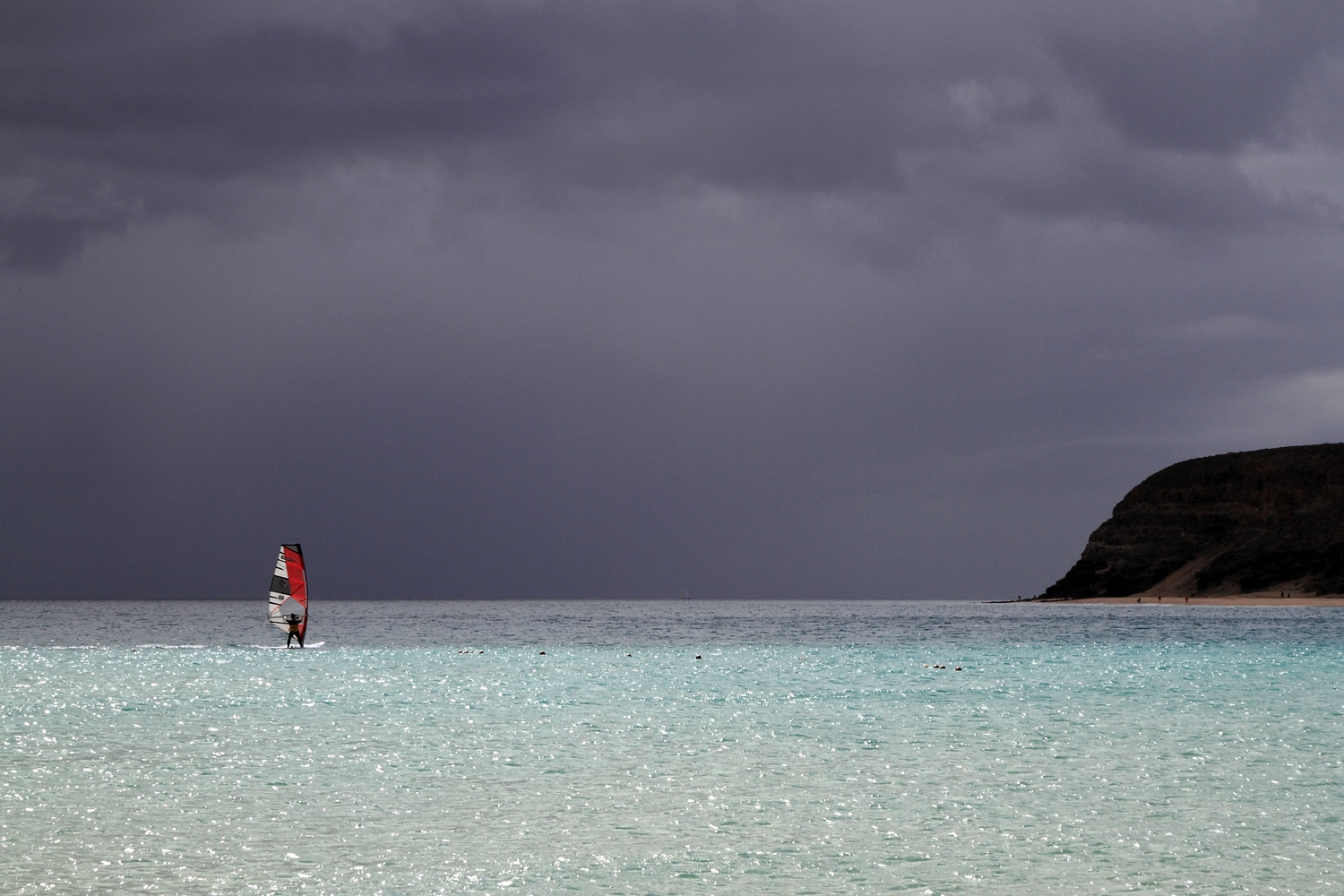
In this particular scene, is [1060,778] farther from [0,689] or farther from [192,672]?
[192,672]

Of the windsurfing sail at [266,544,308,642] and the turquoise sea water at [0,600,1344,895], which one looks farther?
the windsurfing sail at [266,544,308,642]

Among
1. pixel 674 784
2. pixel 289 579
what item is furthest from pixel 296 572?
pixel 674 784

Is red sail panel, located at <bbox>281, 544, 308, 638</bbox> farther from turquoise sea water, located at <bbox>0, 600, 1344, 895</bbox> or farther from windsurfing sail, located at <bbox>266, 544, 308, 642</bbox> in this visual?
turquoise sea water, located at <bbox>0, 600, 1344, 895</bbox>

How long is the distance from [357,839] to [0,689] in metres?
34.3

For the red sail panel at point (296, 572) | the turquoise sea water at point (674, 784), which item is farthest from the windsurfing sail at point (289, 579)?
the turquoise sea water at point (674, 784)

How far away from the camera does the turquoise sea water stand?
16406 millimetres

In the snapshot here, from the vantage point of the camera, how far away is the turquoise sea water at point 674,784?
53.8ft

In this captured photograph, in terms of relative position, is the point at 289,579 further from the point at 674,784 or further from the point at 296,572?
the point at 674,784

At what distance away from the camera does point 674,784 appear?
77.4ft

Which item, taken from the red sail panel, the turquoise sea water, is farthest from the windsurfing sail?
the turquoise sea water

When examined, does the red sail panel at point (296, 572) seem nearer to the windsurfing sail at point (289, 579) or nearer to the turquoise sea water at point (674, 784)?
the windsurfing sail at point (289, 579)

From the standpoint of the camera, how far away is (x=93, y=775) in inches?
963

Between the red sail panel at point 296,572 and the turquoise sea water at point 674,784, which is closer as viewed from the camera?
the turquoise sea water at point 674,784

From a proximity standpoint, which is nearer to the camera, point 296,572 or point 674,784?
point 674,784
